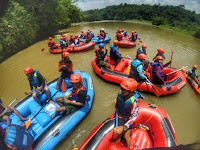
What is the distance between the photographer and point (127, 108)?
283 cm

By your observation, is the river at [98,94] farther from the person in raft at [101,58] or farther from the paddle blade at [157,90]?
the person in raft at [101,58]

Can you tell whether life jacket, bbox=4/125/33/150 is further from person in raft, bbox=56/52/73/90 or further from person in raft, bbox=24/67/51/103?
person in raft, bbox=56/52/73/90

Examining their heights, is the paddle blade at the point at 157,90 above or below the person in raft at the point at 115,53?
below

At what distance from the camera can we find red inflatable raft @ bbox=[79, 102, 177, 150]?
265cm

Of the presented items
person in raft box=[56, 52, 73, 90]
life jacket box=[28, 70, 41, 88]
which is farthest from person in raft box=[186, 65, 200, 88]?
life jacket box=[28, 70, 41, 88]

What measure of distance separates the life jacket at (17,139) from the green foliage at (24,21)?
596 cm

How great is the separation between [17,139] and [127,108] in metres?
2.47

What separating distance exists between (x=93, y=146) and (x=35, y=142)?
146 cm

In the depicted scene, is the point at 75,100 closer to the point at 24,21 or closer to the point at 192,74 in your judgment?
the point at 192,74

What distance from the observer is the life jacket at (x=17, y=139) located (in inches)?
100

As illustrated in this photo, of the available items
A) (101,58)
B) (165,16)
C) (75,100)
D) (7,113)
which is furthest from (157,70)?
(165,16)

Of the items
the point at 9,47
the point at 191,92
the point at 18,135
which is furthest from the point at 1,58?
the point at 191,92

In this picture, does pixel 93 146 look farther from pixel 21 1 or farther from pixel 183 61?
pixel 21 1

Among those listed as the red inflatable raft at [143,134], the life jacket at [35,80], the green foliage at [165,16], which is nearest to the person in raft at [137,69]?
the red inflatable raft at [143,134]
